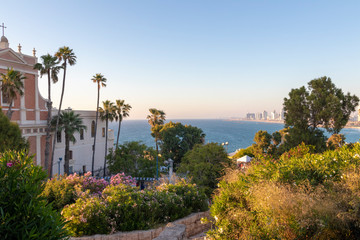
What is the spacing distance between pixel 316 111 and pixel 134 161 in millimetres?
18984

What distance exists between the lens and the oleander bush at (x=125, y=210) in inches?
310

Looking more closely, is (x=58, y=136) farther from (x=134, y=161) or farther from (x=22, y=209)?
(x=22, y=209)

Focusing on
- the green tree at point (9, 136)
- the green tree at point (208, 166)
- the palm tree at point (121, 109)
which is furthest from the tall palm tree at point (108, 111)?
the green tree at point (208, 166)

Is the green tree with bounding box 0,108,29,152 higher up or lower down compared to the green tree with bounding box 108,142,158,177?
higher up

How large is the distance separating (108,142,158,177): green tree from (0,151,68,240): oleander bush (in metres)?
22.0

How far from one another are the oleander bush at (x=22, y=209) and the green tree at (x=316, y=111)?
62.5 ft

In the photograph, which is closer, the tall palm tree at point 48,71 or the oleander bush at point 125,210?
the oleander bush at point 125,210

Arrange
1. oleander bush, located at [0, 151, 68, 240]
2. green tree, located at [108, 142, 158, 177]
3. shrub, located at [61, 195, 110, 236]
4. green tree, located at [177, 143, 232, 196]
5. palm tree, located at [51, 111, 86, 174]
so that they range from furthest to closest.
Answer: palm tree, located at [51, 111, 86, 174] → green tree, located at [108, 142, 158, 177] → green tree, located at [177, 143, 232, 196] → shrub, located at [61, 195, 110, 236] → oleander bush, located at [0, 151, 68, 240]

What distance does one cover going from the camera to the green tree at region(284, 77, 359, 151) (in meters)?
17.8

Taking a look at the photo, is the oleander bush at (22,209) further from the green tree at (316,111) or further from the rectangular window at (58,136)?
the rectangular window at (58,136)

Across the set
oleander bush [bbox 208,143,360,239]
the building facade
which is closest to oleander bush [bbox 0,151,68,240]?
oleander bush [bbox 208,143,360,239]

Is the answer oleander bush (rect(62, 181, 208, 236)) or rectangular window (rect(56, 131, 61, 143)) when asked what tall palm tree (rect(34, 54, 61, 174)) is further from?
oleander bush (rect(62, 181, 208, 236))

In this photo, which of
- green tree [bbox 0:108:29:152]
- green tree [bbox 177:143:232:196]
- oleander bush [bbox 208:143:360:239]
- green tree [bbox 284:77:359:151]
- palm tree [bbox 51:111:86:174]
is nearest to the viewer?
oleander bush [bbox 208:143:360:239]

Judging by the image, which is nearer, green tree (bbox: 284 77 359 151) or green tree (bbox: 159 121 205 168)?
green tree (bbox: 284 77 359 151)
